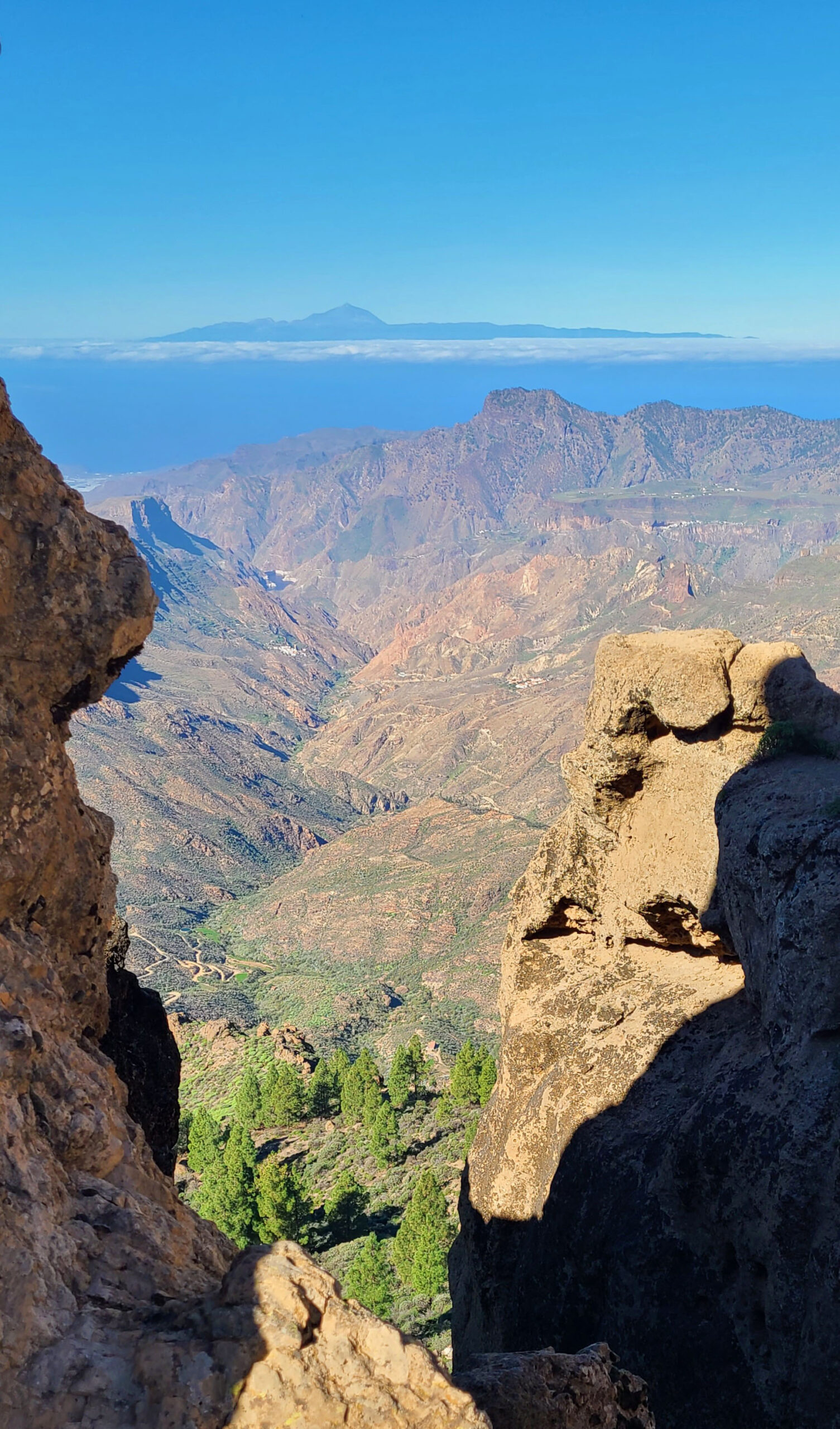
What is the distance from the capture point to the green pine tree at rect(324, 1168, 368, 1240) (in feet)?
173

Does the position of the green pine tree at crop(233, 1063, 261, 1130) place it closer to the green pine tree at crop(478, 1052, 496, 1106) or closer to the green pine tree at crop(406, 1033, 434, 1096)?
the green pine tree at crop(406, 1033, 434, 1096)

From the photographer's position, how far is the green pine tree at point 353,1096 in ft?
224

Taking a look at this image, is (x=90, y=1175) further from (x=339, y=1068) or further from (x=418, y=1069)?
(x=418, y=1069)

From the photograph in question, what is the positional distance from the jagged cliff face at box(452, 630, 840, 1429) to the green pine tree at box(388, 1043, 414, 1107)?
149 feet

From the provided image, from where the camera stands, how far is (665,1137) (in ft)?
65.4

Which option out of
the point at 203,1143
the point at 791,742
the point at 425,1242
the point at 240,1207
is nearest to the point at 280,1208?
the point at 240,1207

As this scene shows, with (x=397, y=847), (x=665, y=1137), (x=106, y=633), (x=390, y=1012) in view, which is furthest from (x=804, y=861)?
(x=397, y=847)

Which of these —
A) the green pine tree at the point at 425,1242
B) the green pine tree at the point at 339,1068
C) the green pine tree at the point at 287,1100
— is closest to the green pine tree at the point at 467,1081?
the green pine tree at the point at 339,1068

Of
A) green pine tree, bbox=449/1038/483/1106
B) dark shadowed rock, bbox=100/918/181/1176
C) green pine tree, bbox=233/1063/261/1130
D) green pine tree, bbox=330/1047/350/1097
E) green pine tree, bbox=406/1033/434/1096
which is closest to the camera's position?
dark shadowed rock, bbox=100/918/181/1176

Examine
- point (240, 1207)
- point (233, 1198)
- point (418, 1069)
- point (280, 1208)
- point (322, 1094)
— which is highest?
point (280, 1208)

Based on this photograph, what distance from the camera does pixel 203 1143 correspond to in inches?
2386

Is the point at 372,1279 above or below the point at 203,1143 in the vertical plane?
above

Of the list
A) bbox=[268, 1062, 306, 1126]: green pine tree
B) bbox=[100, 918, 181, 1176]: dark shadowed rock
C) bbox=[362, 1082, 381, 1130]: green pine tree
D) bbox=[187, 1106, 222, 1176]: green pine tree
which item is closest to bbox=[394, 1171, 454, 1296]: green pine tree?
bbox=[187, 1106, 222, 1176]: green pine tree

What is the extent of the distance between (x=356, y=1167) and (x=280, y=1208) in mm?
12867
